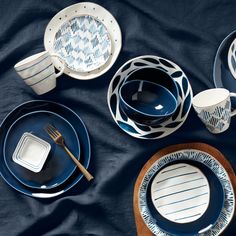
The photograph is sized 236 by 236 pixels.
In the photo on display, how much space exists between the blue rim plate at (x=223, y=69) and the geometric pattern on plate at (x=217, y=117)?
0.06 meters

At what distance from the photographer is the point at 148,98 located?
3.58 ft

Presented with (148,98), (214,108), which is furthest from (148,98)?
(214,108)

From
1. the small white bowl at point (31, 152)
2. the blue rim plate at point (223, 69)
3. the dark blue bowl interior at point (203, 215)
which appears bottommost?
the dark blue bowl interior at point (203, 215)

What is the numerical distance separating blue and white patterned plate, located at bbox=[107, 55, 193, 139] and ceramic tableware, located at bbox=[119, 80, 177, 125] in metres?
0.02

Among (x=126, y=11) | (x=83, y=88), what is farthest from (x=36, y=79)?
(x=126, y=11)

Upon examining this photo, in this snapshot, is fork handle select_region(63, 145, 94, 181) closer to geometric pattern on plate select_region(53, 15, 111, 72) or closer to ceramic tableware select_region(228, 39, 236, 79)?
geometric pattern on plate select_region(53, 15, 111, 72)

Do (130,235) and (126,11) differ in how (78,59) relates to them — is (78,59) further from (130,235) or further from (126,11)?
(130,235)

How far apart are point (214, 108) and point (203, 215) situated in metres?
0.19

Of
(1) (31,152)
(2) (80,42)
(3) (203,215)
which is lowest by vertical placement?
(3) (203,215)

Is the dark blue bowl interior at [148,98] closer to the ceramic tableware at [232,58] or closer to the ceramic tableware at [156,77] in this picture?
the ceramic tableware at [156,77]

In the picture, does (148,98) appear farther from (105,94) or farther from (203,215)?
(203,215)

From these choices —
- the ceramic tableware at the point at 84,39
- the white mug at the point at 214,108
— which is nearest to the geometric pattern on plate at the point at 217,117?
the white mug at the point at 214,108

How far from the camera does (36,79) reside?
3.46 feet

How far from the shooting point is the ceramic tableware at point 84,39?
1098mm
